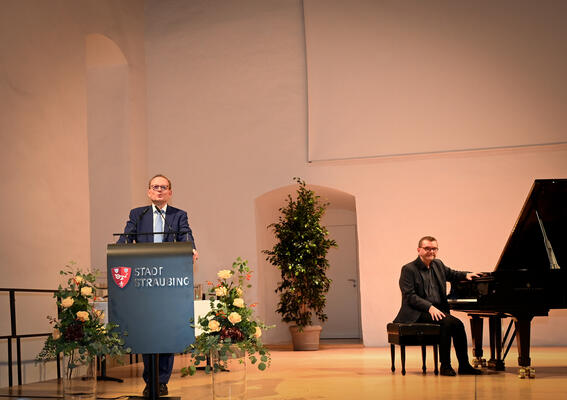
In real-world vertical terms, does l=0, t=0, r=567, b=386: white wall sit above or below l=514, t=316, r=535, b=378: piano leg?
above

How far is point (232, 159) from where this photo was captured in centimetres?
1014

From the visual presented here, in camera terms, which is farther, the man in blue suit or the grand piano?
the grand piano

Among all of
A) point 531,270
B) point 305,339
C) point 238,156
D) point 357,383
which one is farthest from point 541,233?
point 238,156

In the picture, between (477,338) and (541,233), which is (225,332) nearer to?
(541,233)

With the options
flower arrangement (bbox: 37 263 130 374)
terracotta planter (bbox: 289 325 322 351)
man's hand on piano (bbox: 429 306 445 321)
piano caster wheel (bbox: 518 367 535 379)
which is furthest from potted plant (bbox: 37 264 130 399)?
terracotta planter (bbox: 289 325 322 351)

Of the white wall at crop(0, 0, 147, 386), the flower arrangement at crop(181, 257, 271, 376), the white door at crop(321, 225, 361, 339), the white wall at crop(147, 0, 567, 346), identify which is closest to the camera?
the flower arrangement at crop(181, 257, 271, 376)

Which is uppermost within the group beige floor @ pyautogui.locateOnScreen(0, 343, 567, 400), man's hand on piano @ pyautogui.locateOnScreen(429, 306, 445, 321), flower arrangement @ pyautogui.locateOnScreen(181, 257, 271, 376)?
flower arrangement @ pyautogui.locateOnScreen(181, 257, 271, 376)

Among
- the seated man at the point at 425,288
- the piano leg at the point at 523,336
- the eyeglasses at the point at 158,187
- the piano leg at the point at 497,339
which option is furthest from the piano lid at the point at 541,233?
the eyeglasses at the point at 158,187

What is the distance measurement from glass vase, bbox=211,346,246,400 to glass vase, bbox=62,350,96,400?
795 mm

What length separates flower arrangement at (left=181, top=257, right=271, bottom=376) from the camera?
12.6 ft

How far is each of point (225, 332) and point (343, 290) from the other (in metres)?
8.31

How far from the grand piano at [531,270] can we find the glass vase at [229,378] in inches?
92.8

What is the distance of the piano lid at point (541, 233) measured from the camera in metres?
5.21

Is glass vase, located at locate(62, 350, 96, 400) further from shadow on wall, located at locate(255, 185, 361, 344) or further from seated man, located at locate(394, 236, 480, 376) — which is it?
shadow on wall, located at locate(255, 185, 361, 344)
